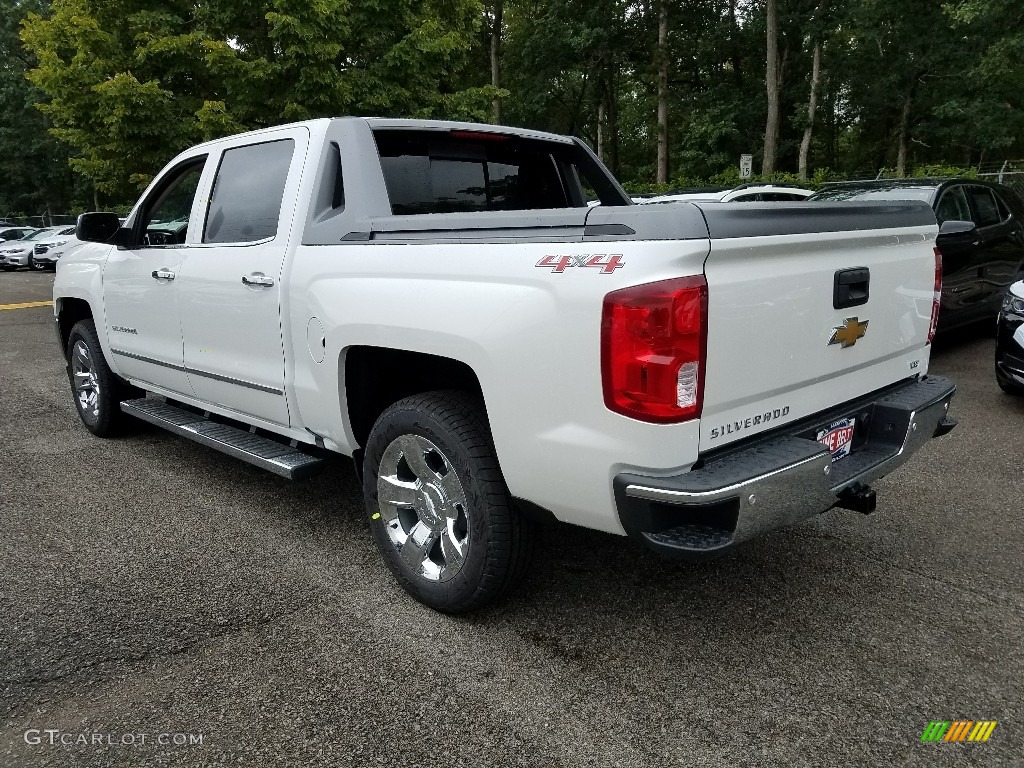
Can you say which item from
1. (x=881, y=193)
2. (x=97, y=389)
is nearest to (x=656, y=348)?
(x=97, y=389)

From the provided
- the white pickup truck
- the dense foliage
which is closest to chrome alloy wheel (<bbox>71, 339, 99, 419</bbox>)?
the white pickup truck

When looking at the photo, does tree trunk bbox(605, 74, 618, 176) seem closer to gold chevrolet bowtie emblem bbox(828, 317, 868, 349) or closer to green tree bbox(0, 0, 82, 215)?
green tree bbox(0, 0, 82, 215)

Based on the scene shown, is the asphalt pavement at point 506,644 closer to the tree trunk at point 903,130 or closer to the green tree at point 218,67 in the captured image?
the green tree at point 218,67

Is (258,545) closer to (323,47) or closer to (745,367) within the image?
(745,367)

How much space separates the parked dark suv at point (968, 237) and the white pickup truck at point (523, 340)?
15.0ft

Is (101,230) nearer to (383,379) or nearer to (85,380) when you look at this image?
(85,380)

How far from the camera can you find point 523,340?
2545 millimetres

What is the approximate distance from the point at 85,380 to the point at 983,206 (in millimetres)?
8724

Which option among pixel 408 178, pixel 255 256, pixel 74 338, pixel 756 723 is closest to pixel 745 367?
pixel 756 723

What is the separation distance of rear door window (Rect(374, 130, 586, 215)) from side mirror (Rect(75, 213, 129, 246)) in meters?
2.05

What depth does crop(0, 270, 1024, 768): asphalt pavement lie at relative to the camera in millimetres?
2408

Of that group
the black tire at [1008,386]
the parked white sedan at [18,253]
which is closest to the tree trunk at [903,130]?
the black tire at [1008,386]

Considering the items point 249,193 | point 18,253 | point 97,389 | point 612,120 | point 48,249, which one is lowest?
point 18,253

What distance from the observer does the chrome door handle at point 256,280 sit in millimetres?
3598
